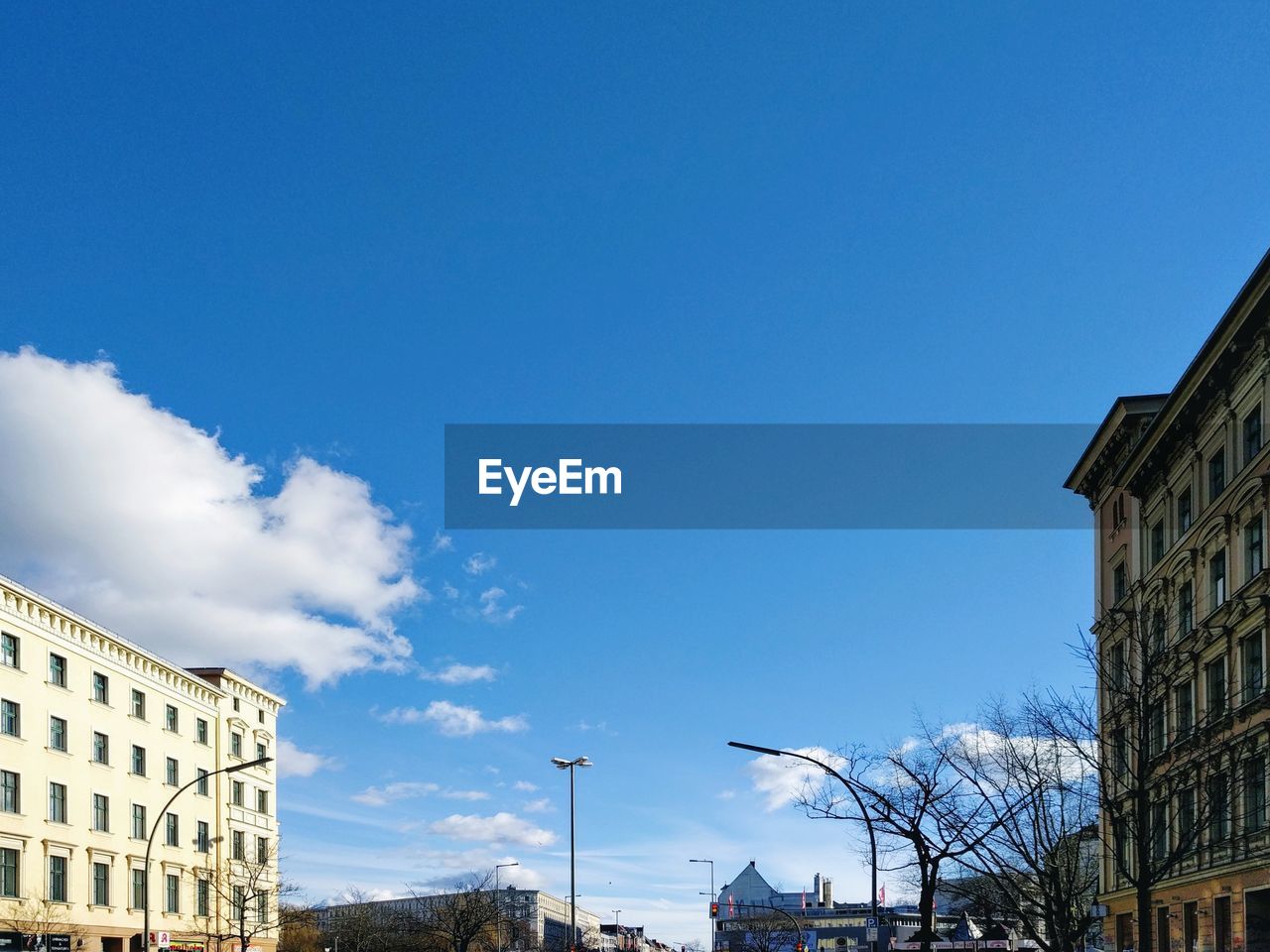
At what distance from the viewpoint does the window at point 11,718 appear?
173ft

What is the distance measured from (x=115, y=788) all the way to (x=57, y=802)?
4.78 m

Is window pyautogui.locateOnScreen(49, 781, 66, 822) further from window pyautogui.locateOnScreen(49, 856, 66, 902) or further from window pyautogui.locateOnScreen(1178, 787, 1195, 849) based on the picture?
window pyautogui.locateOnScreen(1178, 787, 1195, 849)

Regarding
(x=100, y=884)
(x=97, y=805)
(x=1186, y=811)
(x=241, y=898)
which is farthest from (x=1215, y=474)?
(x=241, y=898)

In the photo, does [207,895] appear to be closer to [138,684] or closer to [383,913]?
[138,684]

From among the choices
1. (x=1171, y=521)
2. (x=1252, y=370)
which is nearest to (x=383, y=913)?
(x=1171, y=521)

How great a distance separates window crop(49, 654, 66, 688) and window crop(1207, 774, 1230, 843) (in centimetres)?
4299

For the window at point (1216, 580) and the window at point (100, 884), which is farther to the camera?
the window at point (100, 884)

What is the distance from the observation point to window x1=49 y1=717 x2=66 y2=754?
56.2m

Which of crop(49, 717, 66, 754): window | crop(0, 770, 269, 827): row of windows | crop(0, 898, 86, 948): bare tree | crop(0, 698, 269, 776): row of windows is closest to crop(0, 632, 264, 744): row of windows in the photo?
crop(0, 698, 269, 776): row of windows

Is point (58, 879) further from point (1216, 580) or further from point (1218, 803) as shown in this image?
point (1216, 580)

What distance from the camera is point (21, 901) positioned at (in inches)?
2048

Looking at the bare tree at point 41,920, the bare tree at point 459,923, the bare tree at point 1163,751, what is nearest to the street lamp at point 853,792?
the bare tree at point 1163,751

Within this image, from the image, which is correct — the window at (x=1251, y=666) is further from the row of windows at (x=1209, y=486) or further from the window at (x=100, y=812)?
the window at (x=100, y=812)

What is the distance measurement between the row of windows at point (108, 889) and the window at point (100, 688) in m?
6.86
